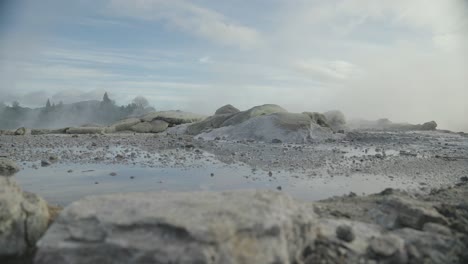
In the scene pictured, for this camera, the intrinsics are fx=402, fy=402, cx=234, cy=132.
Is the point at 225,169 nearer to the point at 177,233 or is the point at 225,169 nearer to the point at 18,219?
the point at 18,219

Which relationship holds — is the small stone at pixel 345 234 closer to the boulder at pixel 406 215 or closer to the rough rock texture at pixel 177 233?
the rough rock texture at pixel 177 233

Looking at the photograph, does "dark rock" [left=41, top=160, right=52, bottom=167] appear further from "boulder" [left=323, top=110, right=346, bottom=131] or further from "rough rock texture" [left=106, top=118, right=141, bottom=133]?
"boulder" [left=323, top=110, right=346, bottom=131]

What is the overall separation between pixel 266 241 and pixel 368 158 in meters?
8.96

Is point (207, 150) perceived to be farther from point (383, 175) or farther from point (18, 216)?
point (18, 216)

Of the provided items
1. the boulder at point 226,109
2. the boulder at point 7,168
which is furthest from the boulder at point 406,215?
the boulder at point 226,109

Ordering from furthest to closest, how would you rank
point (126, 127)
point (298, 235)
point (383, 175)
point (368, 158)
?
point (126, 127) → point (368, 158) → point (383, 175) → point (298, 235)

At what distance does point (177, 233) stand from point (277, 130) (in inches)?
560

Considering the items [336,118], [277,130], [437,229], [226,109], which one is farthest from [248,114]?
[437,229]

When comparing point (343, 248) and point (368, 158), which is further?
point (368, 158)

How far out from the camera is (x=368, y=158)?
37.4 ft

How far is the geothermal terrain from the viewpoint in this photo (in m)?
3.12

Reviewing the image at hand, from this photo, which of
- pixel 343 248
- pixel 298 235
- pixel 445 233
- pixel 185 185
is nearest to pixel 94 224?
pixel 298 235

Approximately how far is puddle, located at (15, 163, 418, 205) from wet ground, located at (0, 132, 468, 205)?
15 mm

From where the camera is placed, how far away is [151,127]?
25.0 metres
